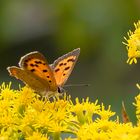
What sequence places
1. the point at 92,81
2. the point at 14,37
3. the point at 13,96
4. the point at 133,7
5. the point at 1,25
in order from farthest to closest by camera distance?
the point at 92,81
the point at 14,37
the point at 1,25
the point at 133,7
the point at 13,96

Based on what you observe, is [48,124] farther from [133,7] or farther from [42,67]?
[133,7]

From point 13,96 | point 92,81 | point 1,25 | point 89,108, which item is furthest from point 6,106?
point 92,81

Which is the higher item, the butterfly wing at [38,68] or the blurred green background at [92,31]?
the blurred green background at [92,31]

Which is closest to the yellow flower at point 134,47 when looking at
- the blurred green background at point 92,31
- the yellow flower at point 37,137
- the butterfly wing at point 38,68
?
the butterfly wing at point 38,68

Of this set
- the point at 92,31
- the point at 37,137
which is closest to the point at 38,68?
the point at 37,137

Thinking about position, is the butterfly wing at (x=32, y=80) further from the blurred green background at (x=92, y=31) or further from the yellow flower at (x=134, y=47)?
the blurred green background at (x=92, y=31)

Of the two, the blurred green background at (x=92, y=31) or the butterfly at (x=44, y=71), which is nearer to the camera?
the butterfly at (x=44, y=71)

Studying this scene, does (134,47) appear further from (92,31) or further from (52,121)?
(92,31)
